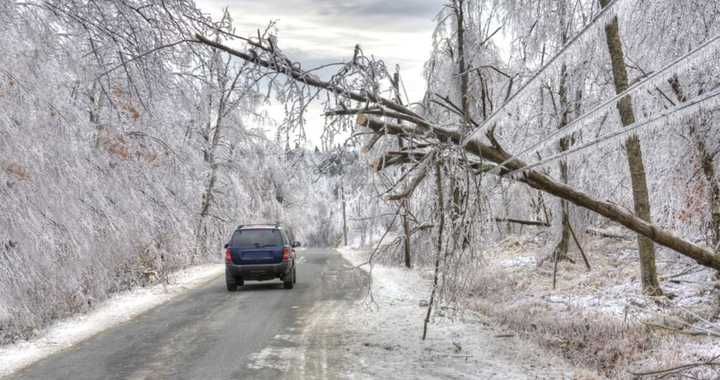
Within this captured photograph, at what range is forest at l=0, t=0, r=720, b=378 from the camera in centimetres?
602

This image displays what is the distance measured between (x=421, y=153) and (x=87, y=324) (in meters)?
7.15

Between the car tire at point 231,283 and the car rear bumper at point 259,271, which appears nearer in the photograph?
the car rear bumper at point 259,271

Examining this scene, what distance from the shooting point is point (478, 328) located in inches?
393

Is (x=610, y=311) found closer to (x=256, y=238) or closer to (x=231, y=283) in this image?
(x=256, y=238)

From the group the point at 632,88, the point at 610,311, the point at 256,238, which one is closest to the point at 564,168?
the point at 610,311

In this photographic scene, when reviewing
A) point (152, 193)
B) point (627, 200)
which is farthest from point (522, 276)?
point (152, 193)

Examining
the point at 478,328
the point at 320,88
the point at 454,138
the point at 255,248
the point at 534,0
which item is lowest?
the point at 478,328

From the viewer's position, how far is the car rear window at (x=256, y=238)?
1645 centimetres

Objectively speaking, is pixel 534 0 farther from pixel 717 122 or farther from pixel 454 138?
pixel 454 138

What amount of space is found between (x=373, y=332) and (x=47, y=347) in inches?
191

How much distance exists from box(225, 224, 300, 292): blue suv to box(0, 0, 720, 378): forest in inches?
127

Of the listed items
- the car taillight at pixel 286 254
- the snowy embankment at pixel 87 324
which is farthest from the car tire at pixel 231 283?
the car taillight at pixel 286 254

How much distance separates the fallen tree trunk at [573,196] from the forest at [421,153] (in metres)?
0.02

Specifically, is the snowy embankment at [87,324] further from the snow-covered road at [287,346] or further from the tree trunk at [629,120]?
the tree trunk at [629,120]
